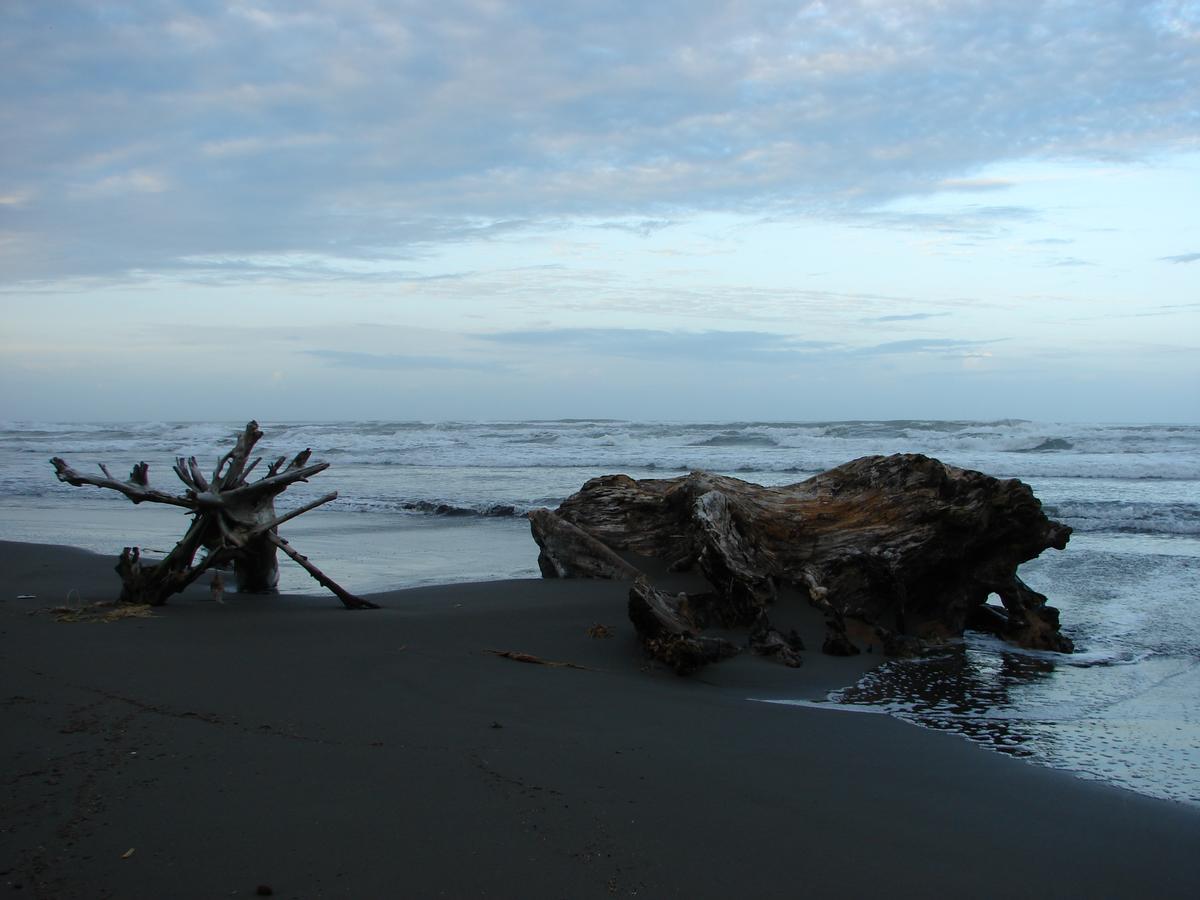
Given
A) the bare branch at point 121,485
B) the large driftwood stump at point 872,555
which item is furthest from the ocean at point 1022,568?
the bare branch at point 121,485

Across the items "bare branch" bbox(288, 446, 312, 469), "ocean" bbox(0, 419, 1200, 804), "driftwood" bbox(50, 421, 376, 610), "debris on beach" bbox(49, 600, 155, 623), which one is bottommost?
"ocean" bbox(0, 419, 1200, 804)

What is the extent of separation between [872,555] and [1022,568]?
12.0ft

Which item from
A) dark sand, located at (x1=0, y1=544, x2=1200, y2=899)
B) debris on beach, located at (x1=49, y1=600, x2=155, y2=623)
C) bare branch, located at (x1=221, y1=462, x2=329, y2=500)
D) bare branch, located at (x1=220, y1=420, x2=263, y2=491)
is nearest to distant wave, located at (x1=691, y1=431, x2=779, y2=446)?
bare branch, located at (x1=220, y1=420, x2=263, y2=491)

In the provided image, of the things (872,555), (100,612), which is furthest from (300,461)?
(872,555)

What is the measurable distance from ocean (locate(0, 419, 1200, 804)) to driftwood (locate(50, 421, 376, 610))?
63cm

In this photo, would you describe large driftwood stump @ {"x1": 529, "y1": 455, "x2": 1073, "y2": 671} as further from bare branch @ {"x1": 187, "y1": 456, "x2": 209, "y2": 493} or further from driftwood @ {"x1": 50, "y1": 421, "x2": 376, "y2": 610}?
bare branch @ {"x1": 187, "y1": 456, "x2": 209, "y2": 493}

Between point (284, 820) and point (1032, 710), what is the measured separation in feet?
12.2

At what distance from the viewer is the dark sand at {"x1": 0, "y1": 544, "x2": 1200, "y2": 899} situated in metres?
2.48

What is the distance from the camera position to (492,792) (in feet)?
9.80

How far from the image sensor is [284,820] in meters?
2.68

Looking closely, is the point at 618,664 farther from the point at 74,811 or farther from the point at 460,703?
the point at 74,811

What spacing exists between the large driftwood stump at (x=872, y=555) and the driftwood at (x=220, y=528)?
235cm

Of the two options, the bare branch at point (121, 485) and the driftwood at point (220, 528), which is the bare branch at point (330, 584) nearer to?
the driftwood at point (220, 528)

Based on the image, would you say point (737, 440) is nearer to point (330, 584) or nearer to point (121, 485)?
point (330, 584)
